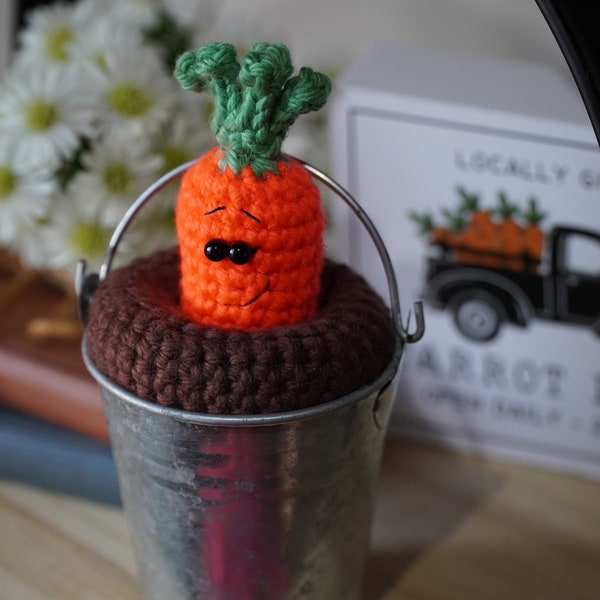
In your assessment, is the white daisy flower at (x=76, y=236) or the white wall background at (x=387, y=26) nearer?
the white daisy flower at (x=76, y=236)

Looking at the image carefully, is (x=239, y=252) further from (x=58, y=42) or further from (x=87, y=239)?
(x=58, y=42)

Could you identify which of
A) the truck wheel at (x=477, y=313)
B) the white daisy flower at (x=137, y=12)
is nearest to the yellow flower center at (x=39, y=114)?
the white daisy flower at (x=137, y=12)

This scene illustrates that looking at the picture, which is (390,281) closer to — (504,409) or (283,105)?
(283,105)

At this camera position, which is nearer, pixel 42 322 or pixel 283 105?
pixel 283 105

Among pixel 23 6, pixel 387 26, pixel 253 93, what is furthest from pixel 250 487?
pixel 23 6

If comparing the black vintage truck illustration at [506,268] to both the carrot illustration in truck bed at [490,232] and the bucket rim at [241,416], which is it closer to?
the carrot illustration in truck bed at [490,232]

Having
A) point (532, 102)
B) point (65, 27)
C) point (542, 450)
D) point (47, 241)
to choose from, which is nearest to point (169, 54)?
point (65, 27)
